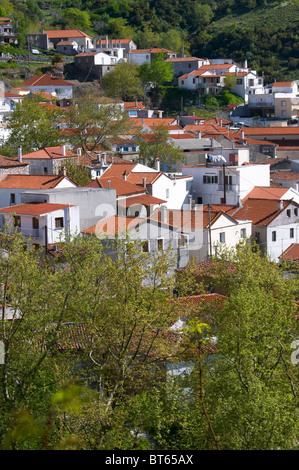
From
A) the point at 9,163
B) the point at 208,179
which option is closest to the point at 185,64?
the point at 208,179

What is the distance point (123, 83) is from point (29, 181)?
35555mm

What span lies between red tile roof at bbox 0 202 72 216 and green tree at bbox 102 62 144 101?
125ft

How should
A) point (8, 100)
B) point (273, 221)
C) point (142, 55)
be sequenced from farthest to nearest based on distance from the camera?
point (142, 55) → point (8, 100) → point (273, 221)

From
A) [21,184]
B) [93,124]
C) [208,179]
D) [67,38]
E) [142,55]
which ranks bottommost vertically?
[208,179]

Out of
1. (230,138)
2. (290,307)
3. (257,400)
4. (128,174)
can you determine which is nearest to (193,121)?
(230,138)

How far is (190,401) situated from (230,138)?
36.7 m

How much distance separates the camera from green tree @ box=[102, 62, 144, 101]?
6564 centimetres

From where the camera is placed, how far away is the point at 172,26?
328ft

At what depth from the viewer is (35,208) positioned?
27969 millimetres

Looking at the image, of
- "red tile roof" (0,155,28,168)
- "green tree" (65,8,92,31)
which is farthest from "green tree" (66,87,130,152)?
"green tree" (65,8,92,31)

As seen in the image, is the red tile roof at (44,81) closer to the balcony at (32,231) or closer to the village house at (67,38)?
the village house at (67,38)

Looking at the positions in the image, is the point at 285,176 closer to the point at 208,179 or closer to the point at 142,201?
the point at 208,179

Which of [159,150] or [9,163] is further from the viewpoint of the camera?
[159,150]

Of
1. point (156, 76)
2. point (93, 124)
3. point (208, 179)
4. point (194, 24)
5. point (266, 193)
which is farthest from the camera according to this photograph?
point (194, 24)
